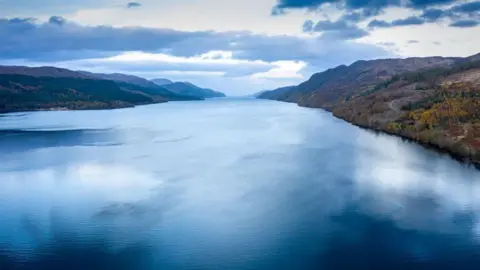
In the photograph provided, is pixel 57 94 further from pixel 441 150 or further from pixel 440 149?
pixel 441 150

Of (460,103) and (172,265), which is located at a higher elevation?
(460,103)

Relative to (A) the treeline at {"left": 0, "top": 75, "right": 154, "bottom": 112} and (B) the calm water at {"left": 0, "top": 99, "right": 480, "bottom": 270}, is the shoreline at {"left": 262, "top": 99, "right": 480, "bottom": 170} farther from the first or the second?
(A) the treeline at {"left": 0, "top": 75, "right": 154, "bottom": 112}

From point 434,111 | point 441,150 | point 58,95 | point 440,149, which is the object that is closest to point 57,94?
point 58,95

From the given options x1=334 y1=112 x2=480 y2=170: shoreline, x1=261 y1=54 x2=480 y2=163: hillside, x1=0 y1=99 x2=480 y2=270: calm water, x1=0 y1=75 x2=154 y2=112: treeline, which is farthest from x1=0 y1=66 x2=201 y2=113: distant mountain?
x1=334 y1=112 x2=480 y2=170: shoreline

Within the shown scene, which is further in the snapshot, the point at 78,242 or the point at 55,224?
the point at 55,224

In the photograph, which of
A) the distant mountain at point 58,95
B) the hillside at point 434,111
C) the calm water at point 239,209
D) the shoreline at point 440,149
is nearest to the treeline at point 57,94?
the distant mountain at point 58,95

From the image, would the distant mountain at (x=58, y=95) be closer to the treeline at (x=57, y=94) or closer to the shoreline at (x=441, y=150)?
the treeline at (x=57, y=94)

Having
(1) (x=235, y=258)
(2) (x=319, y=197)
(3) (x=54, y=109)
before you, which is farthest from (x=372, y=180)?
(3) (x=54, y=109)

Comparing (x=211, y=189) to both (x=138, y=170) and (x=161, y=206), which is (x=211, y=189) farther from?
(x=138, y=170)
